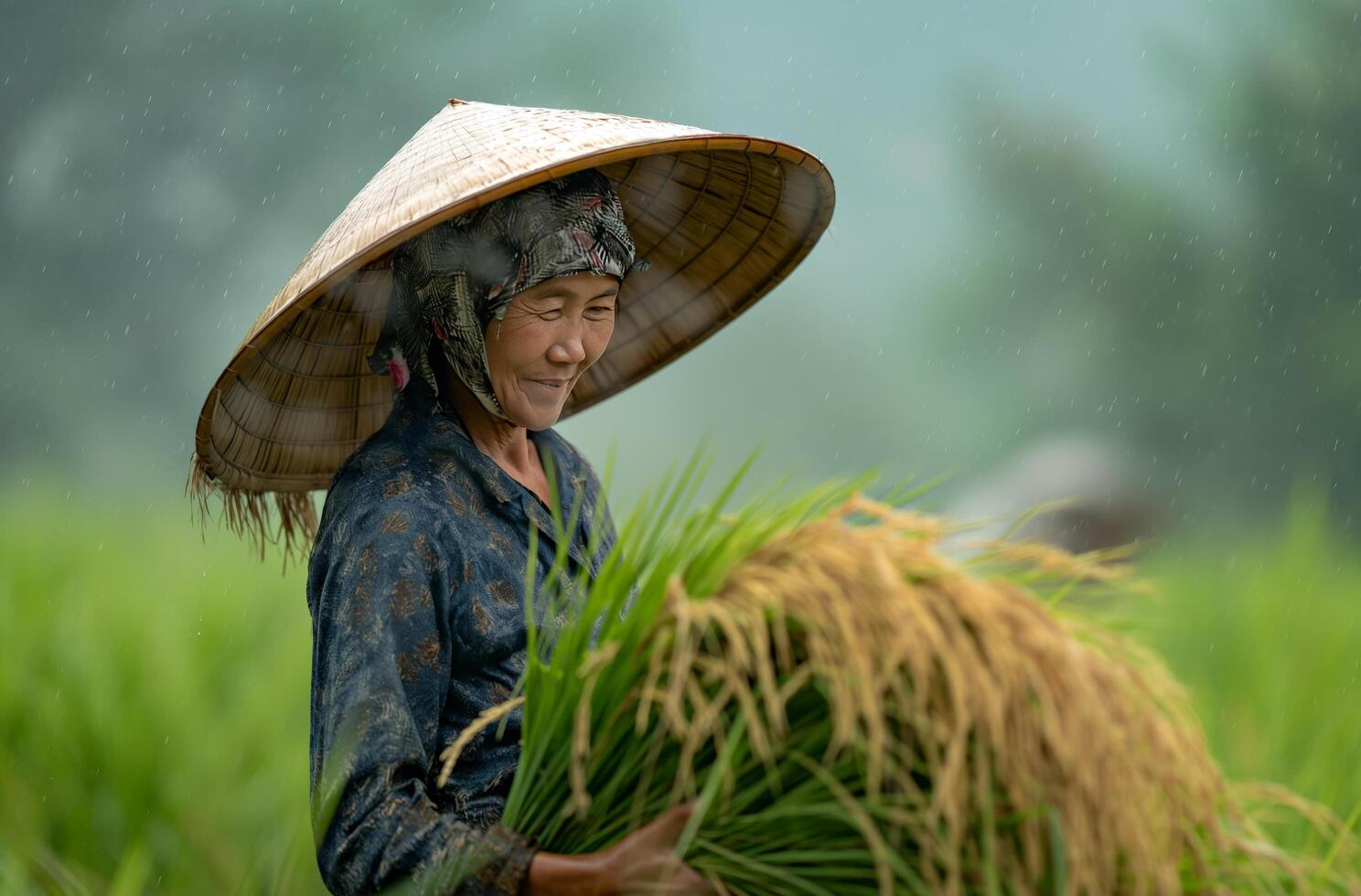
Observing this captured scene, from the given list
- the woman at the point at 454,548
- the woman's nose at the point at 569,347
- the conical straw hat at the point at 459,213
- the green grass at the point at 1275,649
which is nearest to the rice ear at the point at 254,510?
the conical straw hat at the point at 459,213

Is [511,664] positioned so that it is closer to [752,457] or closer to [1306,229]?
[752,457]

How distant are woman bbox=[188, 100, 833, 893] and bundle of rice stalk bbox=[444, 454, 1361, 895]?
0.34 ft

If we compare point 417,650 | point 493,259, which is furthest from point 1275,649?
point 417,650

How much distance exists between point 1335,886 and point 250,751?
234 cm

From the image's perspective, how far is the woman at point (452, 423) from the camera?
1785 millimetres

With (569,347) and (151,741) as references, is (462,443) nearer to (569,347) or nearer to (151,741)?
(569,347)

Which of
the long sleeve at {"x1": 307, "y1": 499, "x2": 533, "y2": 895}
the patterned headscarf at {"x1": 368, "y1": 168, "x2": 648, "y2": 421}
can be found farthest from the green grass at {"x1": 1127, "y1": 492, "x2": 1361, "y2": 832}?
the long sleeve at {"x1": 307, "y1": 499, "x2": 533, "y2": 895}

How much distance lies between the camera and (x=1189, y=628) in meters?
4.33

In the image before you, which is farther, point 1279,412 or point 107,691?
point 1279,412

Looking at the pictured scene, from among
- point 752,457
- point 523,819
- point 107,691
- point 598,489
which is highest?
point 752,457

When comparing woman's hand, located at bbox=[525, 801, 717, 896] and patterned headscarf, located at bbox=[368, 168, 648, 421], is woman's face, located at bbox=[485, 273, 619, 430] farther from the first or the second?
woman's hand, located at bbox=[525, 801, 717, 896]

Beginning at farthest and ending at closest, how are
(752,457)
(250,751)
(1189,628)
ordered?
(1189,628) → (250,751) → (752,457)

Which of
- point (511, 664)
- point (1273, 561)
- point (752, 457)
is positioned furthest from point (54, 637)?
point (1273, 561)

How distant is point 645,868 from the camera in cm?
151
